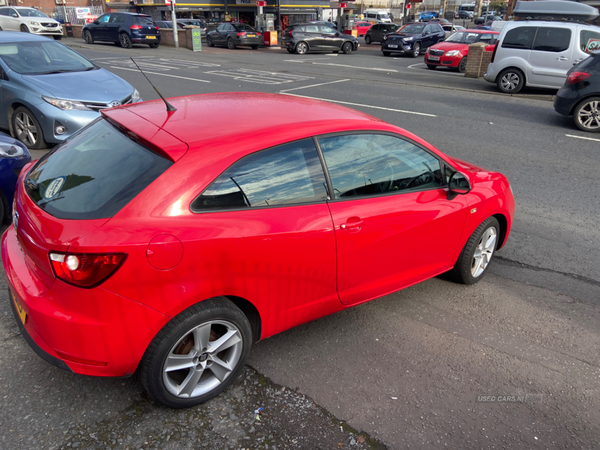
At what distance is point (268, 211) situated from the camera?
2.69m

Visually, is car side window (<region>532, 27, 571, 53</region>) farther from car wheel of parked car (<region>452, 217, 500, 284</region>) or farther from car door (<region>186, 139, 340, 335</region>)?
car door (<region>186, 139, 340, 335</region>)

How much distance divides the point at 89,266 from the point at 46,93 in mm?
5723

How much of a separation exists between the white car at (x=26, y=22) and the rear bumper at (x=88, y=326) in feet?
108

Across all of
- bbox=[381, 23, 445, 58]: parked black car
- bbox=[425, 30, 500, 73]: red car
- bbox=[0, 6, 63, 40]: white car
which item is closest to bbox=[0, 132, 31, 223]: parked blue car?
bbox=[425, 30, 500, 73]: red car

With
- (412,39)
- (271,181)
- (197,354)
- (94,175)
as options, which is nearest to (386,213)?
(271,181)

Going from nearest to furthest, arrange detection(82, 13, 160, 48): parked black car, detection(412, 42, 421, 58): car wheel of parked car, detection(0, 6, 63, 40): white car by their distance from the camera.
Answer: detection(412, 42, 421, 58): car wheel of parked car → detection(82, 13, 160, 48): parked black car → detection(0, 6, 63, 40): white car

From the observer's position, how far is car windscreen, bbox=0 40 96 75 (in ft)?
24.4

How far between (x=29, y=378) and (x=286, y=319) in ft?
5.18

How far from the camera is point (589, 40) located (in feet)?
41.8

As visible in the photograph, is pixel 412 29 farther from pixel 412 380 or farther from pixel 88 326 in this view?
pixel 88 326

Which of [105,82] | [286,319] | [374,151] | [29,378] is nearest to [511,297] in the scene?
[374,151]

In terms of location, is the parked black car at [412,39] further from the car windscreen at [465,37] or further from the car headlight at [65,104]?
the car headlight at [65,104]

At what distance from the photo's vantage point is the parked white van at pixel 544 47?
12.8 metres

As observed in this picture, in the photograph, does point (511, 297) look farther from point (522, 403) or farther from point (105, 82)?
point (105, 82)
